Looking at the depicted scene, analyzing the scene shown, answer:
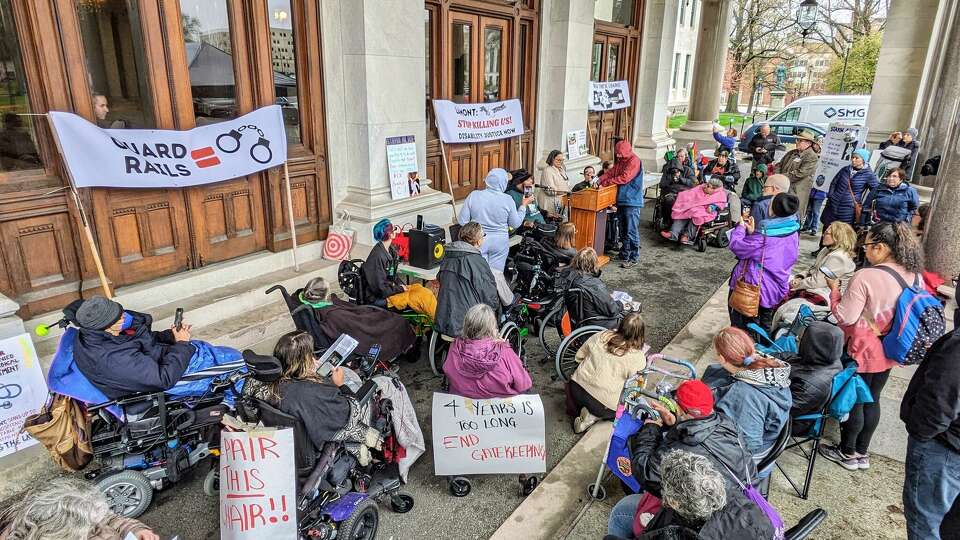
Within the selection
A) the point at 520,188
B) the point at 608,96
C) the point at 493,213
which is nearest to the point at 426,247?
the point at 493,213

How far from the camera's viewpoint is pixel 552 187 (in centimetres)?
895

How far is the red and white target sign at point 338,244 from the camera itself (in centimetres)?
726

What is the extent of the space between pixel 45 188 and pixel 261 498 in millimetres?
3844

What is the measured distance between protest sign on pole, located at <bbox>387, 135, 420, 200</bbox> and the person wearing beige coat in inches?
84.0

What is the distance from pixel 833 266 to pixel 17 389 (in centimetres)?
695

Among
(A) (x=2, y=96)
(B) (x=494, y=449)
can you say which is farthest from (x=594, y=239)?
(A) (x=2, y=96)

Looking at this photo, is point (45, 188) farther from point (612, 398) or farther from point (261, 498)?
point (612, 398)

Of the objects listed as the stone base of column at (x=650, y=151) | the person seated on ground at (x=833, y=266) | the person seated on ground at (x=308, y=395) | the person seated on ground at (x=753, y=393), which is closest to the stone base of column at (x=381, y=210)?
the person seated on ground at (x=308, y=395)

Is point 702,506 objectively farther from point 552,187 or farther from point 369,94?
point 552,187

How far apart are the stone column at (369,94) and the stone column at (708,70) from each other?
13.7m

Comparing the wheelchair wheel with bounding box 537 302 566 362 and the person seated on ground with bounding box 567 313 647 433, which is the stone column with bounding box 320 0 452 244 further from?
the person seated on ground with bounding box 567 313 647 433

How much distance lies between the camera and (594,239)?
8.73m

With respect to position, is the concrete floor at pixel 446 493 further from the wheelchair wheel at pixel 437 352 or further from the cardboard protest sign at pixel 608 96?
the cardboard protest sign at pixel 608 96

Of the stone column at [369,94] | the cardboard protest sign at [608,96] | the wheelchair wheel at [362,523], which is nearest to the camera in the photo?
the wheelchair wheel at [362,523]
